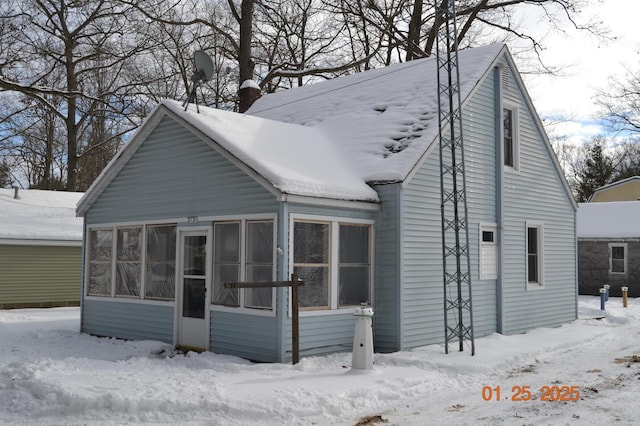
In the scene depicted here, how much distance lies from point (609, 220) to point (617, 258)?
6.63 ft

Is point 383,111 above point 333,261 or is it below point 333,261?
above

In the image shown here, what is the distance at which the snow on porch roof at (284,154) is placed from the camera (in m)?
10.8

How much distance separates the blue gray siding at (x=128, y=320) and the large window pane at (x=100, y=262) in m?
0.28

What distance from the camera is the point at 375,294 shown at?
39.8ft

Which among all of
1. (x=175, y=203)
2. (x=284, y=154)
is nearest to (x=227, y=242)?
(x=175, y=203)

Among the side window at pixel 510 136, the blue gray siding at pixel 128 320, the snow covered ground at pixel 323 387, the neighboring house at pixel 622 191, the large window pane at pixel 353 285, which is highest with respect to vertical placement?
the neighboring house at pixel 622 191

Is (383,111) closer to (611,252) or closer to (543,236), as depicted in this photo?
(543,236)

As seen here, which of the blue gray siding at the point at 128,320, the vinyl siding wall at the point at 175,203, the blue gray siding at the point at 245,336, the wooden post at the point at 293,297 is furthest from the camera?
the blue gray siding at the point at 128,320

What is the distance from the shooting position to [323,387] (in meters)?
8.56

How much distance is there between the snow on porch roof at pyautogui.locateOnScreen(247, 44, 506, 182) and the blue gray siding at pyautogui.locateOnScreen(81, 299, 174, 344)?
493 cm

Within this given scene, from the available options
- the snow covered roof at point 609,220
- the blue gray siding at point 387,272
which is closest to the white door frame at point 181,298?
the blue gray siding at point 387,272

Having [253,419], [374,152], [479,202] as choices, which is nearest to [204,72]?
[374,152]

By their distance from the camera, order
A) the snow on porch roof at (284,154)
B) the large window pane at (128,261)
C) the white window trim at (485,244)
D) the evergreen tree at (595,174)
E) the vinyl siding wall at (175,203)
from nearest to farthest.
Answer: the snow on porch roof at (284,154) → the vinyl siding wall at (175,203) → the large window pane at (128,261) → the white window trim at (485,244) → the evergreen tree at (595,174)

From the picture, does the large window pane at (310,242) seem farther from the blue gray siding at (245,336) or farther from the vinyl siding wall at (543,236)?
the vinyl siding wall at (543,236)
